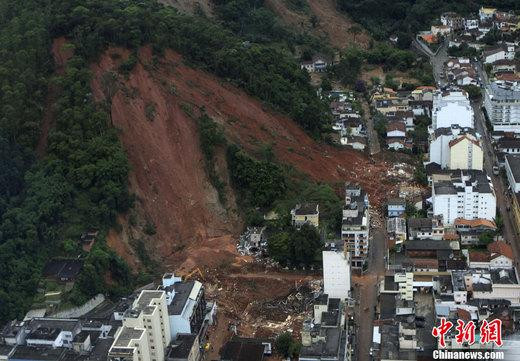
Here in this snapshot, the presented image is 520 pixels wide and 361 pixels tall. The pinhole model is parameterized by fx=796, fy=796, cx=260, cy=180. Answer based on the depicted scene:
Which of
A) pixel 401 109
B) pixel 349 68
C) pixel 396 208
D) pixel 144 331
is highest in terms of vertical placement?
pixel 349 68

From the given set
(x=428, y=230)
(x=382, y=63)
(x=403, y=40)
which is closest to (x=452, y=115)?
(x=428, y=230)

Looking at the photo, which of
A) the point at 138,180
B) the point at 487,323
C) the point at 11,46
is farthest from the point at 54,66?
the point at 487,323

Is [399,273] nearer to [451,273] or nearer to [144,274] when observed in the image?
[451,273]

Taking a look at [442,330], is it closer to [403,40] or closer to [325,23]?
[403,40]

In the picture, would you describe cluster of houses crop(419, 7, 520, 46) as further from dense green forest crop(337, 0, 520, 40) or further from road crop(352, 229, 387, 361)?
road crop(352, 229, 387, 361)

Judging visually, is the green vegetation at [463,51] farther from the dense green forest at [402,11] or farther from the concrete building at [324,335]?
the concrete building at [324,335]

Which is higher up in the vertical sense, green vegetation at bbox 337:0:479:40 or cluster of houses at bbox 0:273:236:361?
green vegetation at bbox 337:0:479:40

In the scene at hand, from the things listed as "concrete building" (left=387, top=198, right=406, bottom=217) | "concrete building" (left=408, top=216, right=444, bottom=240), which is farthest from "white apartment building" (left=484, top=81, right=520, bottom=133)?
"concrete building" (left=408, top=216, right=444, bottom=240)
